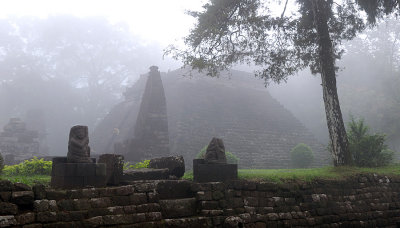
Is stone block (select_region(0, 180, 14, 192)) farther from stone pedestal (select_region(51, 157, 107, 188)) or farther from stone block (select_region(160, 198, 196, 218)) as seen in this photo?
stone block (select_region(160, 198, 196, 218))

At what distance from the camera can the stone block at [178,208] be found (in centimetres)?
614

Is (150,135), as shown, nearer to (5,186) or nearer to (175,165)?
(175,165)

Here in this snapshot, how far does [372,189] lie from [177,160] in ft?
17.0

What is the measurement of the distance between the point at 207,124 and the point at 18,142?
48.2 feet

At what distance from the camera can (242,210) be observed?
265 inches

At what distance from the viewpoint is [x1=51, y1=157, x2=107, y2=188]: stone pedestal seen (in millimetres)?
5965

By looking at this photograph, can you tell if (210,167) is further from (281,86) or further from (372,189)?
(281,86)

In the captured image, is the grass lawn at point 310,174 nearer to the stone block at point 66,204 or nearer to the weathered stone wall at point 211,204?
the weathered stone wall at point 211,204

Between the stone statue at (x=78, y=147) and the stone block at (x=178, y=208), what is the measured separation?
70.0 inches

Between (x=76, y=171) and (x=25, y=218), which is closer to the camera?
(x=25, y=218)

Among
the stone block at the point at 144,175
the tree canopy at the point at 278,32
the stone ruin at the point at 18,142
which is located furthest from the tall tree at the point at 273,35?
the stone ruin at the point at 18,142

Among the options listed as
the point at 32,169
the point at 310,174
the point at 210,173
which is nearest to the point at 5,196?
the point at 210,173

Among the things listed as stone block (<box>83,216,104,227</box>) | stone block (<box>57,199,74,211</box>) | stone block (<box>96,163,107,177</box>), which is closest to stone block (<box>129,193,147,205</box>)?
stone block (<box>83,216,104,227</box>)

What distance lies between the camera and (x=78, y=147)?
261 inches
